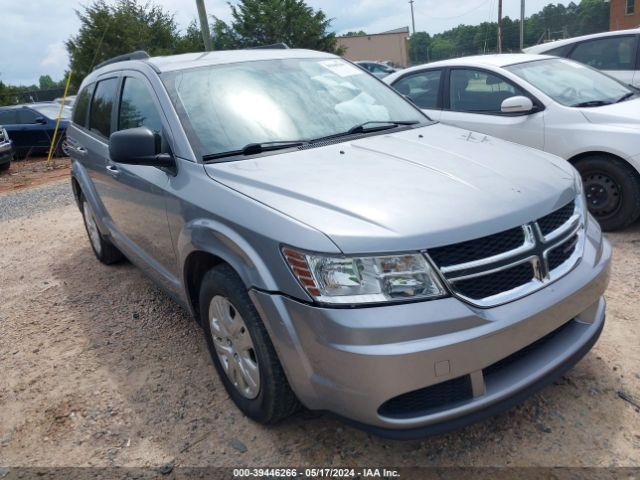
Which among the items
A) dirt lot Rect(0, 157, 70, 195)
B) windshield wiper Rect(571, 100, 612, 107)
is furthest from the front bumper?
dirt lot Rect(0, 157, 70, 195)

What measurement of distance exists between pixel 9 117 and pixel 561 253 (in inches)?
652

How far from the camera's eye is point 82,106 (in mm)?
4746

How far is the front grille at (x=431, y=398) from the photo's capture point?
6.46ft

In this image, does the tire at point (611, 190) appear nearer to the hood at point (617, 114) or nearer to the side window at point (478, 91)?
the hood at point (617, 114)

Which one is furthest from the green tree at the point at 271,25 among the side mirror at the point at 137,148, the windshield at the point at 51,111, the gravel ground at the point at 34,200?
the side mirror at the point at 137,148

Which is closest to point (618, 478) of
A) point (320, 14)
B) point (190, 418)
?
point (190, 418)

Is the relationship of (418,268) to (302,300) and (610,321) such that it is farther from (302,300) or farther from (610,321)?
(610,321)

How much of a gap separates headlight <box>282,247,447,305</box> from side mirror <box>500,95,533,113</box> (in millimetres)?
3325

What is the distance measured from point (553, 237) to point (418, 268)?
0.67 m

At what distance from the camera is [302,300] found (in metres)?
1.97

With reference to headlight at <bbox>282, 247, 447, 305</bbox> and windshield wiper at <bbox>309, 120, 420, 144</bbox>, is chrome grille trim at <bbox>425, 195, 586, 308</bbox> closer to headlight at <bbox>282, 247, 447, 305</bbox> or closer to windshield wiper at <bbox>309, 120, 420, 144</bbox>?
headlight at <bbox>282, 247, 447, 305</bbox>

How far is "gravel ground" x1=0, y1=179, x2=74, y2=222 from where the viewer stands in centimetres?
812

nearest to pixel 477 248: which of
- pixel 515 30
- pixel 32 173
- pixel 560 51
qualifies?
pixel 560 51

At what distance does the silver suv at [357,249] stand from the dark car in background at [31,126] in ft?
45.0
